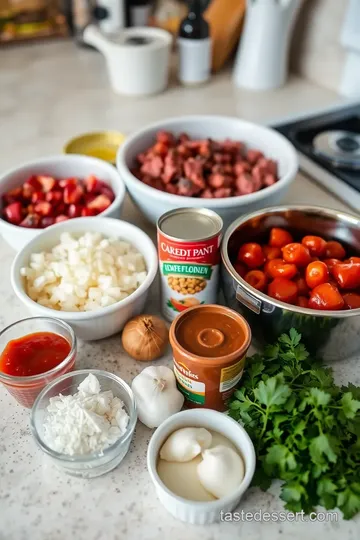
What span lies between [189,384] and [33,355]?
0.25 meters

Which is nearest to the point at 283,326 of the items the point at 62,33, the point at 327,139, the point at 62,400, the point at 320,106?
the point at 62,400

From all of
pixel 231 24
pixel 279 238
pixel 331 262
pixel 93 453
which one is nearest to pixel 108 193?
pixel 279 238

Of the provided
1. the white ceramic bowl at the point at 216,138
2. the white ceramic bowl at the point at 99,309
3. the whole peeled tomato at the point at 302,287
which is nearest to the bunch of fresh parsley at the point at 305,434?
the whole peeled tomato at the point at 302,287

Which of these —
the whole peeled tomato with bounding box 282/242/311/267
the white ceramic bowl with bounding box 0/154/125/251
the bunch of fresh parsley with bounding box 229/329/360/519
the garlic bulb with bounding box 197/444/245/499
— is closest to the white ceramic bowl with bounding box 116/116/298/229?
the white ceramic bowl with bounding box 0/154/125/251

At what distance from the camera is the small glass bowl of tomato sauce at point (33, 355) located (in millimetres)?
783

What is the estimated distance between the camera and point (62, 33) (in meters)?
2.08

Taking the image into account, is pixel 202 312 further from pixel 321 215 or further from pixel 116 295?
pixel 321 215

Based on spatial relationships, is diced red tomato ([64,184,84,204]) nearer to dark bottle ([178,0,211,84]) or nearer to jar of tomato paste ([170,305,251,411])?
jar of tomato paste ([170,305,251,411])

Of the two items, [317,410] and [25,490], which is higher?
[317,410]

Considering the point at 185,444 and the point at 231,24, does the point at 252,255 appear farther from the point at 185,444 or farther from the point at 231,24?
the point at 231,24

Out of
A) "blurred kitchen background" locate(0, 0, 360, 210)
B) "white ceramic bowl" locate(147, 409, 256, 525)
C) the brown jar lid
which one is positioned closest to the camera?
"white ceramic bowl" locate(147, 409, 256, 525)

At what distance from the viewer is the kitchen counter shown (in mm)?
680

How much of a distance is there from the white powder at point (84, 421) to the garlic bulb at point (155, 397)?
3cm

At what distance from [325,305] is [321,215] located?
0.23m
